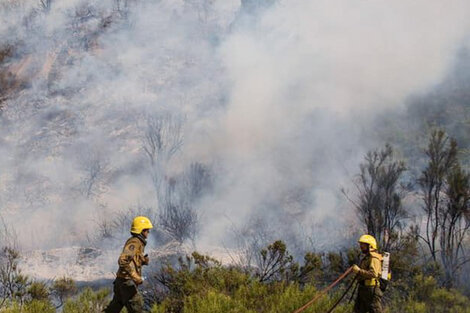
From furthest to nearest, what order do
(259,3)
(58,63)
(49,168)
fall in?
1. (259,3)
2. (58,63)
3. (49,168)

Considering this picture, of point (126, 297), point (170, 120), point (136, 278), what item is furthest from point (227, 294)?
point (170, 120)

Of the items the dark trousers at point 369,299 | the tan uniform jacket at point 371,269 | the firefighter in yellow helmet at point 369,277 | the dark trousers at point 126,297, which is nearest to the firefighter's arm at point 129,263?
the dark trousers at point 126,297

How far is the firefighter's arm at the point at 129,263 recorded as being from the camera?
19.8 ft

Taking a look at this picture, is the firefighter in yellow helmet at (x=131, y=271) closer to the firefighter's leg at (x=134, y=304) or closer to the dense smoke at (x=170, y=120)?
the firefighter's leg at (x=134, y=304)

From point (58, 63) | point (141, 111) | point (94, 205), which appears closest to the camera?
point (94, 205)

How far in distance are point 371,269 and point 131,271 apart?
10.5ft

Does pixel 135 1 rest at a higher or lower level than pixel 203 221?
higher

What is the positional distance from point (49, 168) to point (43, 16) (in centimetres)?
1870

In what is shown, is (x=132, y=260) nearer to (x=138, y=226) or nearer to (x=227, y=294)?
(x=138, y=226)

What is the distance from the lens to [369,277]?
674 centimetres

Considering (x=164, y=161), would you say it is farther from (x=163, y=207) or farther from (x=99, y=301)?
(x=99, y=301)

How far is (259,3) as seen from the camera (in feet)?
147

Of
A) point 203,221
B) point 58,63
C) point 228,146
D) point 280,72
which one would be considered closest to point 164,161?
point 228,146

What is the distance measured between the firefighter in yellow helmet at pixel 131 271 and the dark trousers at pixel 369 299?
9.98ft
